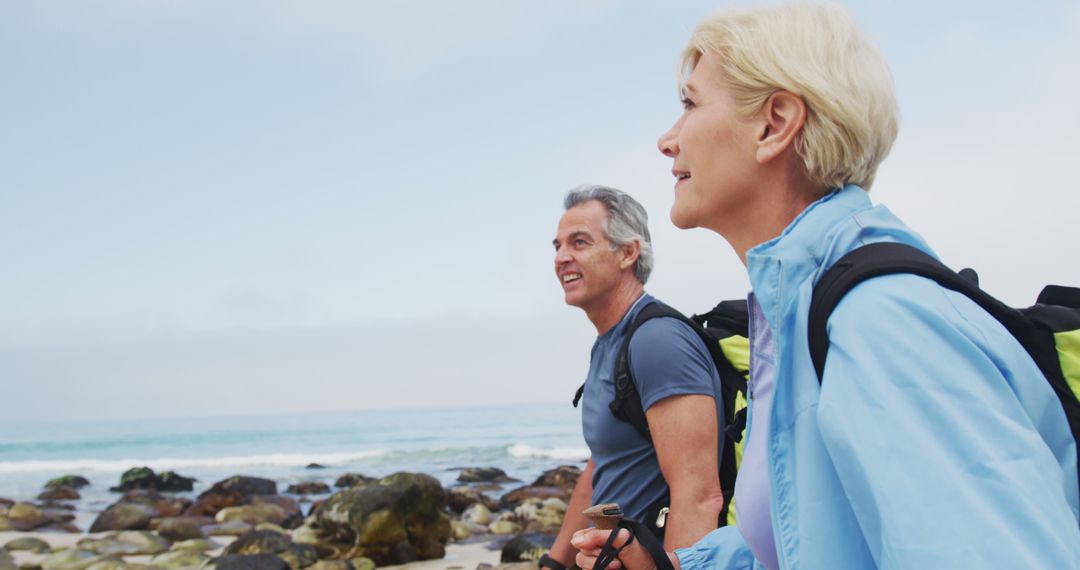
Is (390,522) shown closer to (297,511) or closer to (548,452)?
(297,511)

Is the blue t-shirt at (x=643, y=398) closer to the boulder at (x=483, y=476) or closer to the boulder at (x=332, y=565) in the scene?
the boulder at (x=332, y=565)

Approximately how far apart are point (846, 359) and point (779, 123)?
635 millimetres

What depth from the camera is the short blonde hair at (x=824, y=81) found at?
1.59 meters

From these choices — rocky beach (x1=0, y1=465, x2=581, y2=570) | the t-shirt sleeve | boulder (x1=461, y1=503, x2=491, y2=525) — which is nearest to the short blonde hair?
the t-shirt sleeve

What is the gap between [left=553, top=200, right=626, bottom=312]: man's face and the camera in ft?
14.0

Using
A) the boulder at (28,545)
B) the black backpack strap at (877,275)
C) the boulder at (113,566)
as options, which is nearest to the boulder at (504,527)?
the boulder at (113,566)

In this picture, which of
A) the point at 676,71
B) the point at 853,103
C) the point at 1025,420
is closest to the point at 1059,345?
the point at 1025,420

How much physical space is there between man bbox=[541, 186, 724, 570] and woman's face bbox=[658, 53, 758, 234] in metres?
1.65

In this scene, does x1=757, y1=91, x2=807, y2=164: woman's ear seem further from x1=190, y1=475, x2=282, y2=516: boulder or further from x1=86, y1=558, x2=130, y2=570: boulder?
x1=190, y1=475, x2=282, y2=516: boulder

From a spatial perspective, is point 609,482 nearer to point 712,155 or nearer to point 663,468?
point 663,468

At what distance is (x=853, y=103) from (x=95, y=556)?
12.4 m

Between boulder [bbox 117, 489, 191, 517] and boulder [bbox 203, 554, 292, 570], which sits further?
boulder [bbox 117, 489, 191, 517]

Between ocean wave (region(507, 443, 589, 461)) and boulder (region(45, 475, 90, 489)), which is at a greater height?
boulder (region(45, 475, 90, 489))

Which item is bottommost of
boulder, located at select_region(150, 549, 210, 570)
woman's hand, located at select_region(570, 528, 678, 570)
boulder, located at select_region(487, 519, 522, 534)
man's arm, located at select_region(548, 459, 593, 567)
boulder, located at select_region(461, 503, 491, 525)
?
boulder, located at select_region(487, 519, 522, 534)
